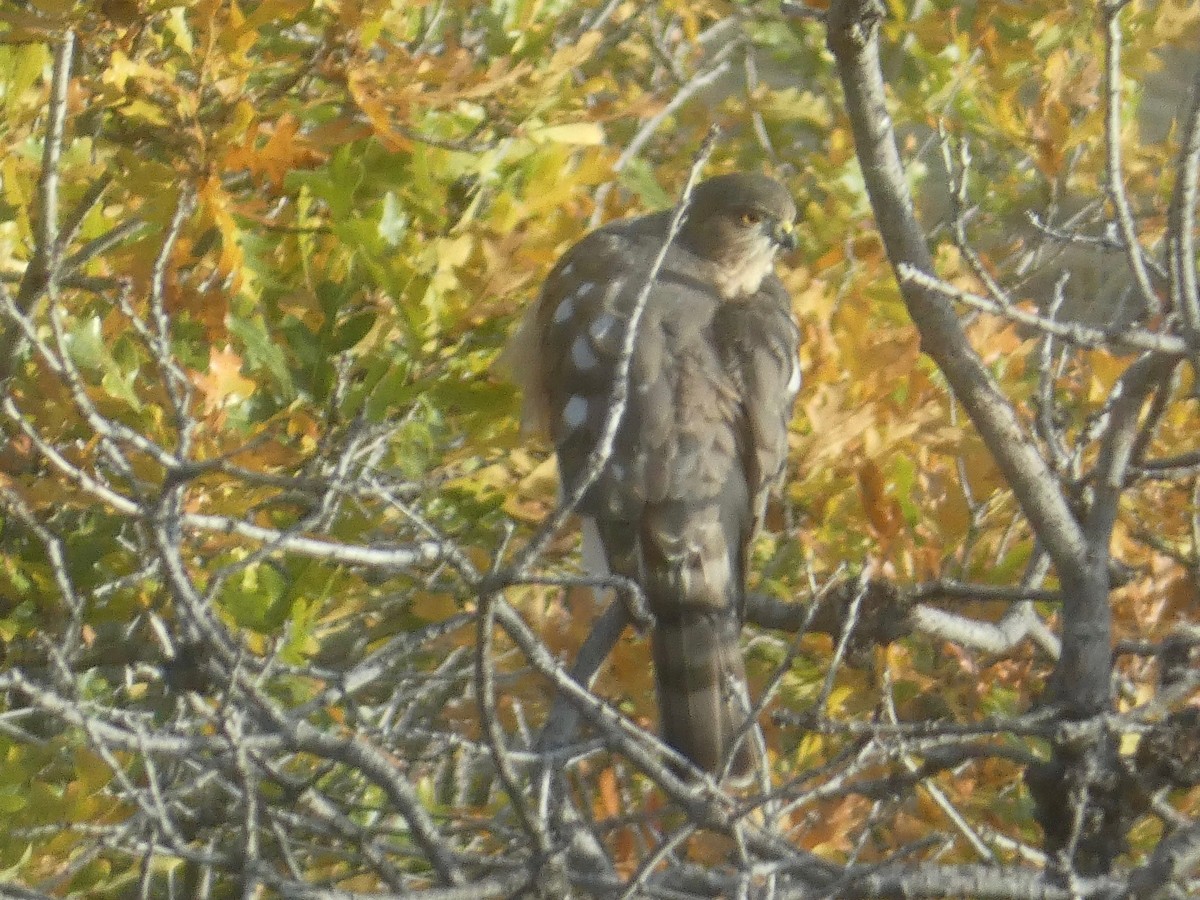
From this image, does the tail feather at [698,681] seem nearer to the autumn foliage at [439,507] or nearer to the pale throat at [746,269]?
the autumn foliage at [439,507]

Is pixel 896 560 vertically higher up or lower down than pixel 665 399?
lower down

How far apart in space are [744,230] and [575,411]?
107cm

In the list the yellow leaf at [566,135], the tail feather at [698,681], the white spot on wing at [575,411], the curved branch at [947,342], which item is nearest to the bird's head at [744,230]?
the white spot on wing at [575,411]

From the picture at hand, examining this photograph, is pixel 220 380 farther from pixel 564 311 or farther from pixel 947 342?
pixel 564 311

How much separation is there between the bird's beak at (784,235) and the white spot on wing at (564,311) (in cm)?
74

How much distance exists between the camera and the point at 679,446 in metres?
3.61

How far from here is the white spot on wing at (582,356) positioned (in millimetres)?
3732

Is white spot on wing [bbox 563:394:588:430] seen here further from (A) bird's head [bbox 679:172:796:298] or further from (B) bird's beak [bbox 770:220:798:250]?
(B) bird's beak [bbox 770:220:798:250]

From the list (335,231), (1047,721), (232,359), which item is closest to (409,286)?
Answer: (335,231)

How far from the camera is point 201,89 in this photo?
2.71m

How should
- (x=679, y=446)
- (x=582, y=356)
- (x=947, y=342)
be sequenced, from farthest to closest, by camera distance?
(x=582, y=356) < (x=679, y=446) < (x=947, y=342)

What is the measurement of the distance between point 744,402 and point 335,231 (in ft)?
3.69

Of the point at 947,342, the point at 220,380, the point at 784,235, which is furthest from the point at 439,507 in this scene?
the point at 784,235

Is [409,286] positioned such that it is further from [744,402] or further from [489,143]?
[744,402]
